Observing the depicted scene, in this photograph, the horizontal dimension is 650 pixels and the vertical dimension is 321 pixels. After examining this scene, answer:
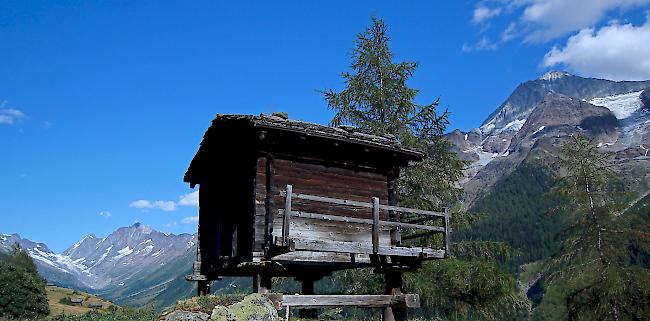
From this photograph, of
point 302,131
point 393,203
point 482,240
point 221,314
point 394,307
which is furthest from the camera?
point 482,240

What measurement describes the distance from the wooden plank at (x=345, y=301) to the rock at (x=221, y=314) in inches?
77.2

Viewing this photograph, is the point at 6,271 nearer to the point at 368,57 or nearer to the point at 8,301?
the point at 8,301

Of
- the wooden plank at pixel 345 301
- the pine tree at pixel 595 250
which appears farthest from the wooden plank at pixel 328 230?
the pine tree at pixel 595 250

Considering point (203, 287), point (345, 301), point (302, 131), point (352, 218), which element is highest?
point (302, 131)

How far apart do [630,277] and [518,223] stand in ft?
614

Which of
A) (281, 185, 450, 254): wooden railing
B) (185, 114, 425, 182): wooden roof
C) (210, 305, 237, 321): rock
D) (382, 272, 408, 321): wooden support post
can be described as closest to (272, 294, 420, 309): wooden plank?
(382, 272, 408, 321): wooden support post

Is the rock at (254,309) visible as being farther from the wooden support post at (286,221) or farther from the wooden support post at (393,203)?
the wooden support post at (393,203)

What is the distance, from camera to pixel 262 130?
15.3 metres

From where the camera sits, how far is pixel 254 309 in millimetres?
14031

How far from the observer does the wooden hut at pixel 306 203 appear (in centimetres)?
1520

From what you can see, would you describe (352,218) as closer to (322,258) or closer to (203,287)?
(322,258)

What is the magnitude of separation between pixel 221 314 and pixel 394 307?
6.59 meters

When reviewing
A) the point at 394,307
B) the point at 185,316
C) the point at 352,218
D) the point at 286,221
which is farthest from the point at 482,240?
the point at 185,316

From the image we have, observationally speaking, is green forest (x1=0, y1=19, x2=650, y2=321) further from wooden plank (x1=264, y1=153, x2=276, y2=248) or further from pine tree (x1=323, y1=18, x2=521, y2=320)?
wooden plank (x1=264, y1=153, x2=276, y2=248)
